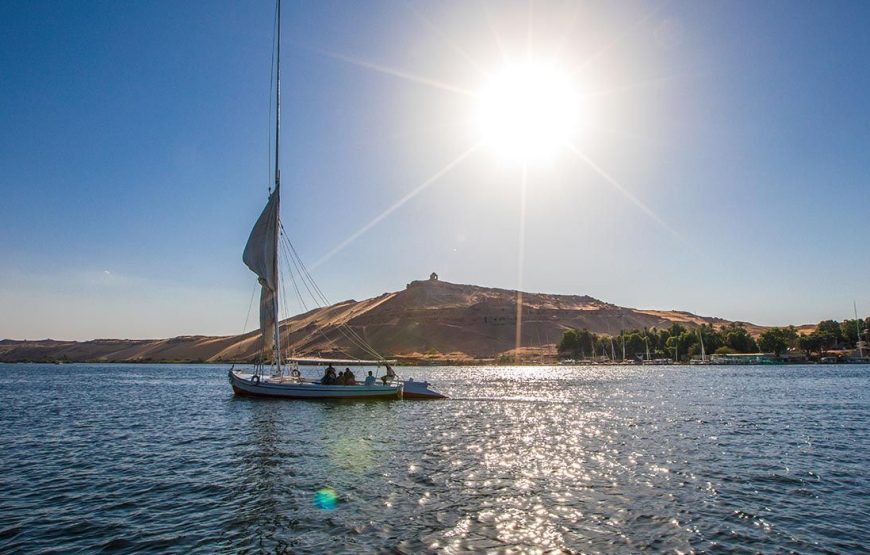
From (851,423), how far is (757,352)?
144 meters

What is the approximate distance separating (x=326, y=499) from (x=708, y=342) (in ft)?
543

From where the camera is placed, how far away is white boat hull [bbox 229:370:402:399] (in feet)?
159

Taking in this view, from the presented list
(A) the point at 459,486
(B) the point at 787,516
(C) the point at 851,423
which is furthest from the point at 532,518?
(C) the point at 851,423

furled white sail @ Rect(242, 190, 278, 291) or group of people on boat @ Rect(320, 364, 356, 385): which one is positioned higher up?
furled white sail @ Rect(242, 190, 278, 291)

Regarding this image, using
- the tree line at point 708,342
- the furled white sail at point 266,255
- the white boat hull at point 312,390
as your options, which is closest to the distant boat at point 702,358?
the tree line at point 708,342

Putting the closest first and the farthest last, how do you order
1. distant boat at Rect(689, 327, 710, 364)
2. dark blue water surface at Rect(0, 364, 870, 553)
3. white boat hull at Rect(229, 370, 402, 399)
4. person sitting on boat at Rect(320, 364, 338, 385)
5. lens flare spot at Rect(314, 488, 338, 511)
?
dark blue water surface at Rect(0, 364, 870, 553), lens flare spot at Rect(314, 488, 338, 511), white boat hull at Rect(229, 370, 402, 399), person sitting on boat at Rect(320, 364, 338, 385), distant boat at Rect(689, 327, 710, 364)

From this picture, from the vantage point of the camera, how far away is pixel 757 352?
524 ft

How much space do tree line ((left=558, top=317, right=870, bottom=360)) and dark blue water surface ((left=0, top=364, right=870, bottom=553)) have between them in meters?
131

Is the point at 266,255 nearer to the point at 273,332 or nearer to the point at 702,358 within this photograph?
the point at 273,332

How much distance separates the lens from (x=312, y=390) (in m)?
48.1

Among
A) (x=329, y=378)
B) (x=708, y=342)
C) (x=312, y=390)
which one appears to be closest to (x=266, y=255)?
(x=329, y=378)

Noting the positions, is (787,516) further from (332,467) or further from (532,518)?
(332,467)

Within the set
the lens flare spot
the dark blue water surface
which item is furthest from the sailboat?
the lens flare spot

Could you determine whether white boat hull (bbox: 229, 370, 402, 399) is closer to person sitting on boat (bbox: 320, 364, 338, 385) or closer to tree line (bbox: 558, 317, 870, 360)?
person sitting on boat (bbox: 320, 364, 338, 385)
